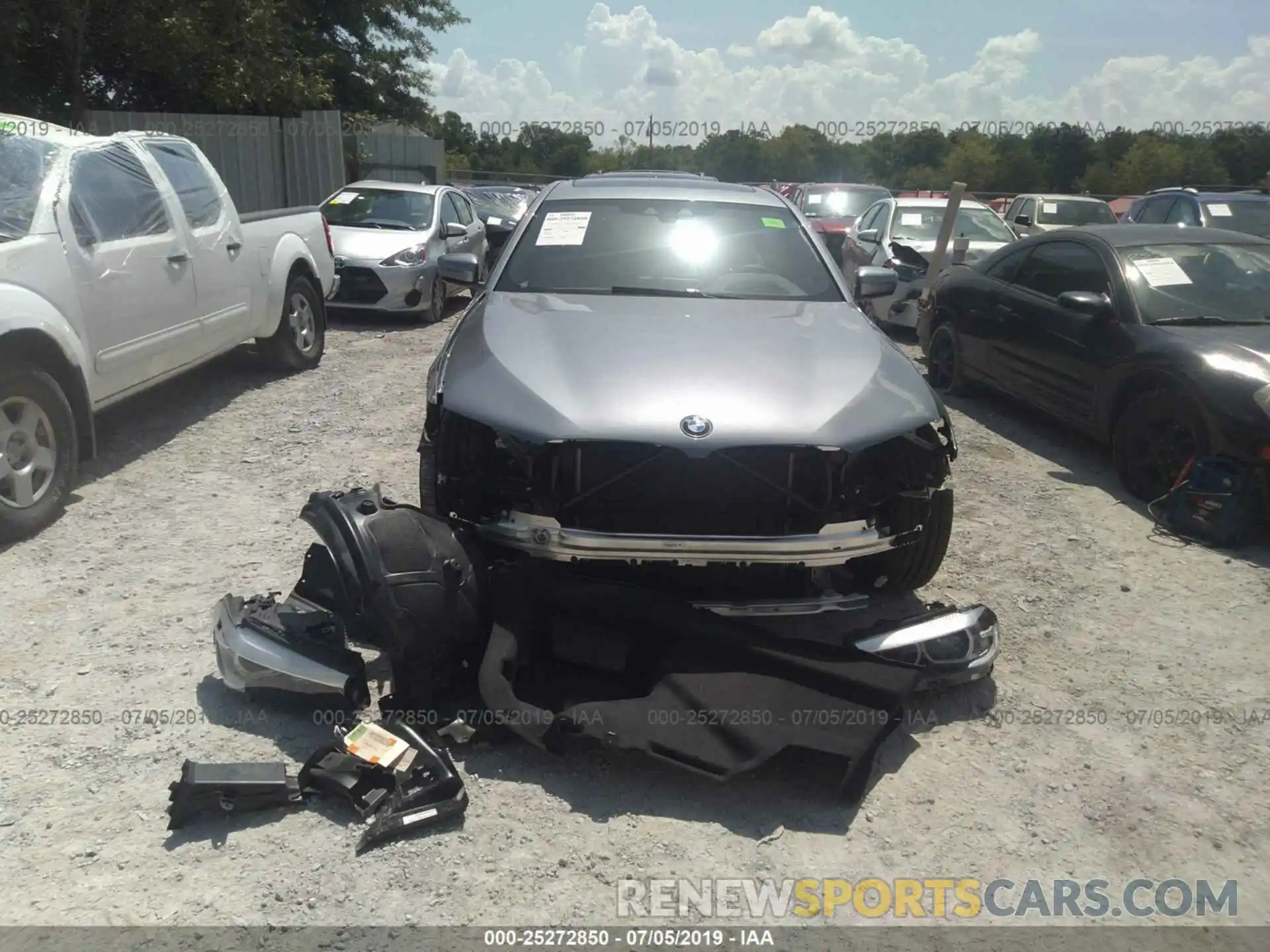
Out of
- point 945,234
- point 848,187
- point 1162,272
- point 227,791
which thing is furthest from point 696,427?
point 848,187

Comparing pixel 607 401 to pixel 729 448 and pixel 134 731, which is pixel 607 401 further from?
pixel 134 731

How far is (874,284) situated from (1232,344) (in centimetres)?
198

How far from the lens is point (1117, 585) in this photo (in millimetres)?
4797

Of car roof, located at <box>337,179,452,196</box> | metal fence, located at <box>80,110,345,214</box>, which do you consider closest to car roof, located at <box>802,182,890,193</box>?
car roof, located at <box>337,179,452,196</box>

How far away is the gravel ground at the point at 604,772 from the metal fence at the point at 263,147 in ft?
36.7

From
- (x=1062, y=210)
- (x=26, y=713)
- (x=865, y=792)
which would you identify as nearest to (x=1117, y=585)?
(x=865, y=792)

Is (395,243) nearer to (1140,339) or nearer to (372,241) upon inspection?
(372,241)

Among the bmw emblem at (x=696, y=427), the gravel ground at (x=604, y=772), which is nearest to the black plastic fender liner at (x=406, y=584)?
the gravel ground at (x=604, y=772)

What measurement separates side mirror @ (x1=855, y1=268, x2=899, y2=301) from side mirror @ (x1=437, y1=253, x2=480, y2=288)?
2.06 metres

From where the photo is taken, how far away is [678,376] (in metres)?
3.75

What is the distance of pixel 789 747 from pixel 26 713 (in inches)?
98.1

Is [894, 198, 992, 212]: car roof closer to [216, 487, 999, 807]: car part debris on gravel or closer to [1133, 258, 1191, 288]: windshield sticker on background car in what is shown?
[1133, 258, 1191, 288]: windshield sticker on background car

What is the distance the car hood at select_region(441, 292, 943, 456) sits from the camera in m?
3.49

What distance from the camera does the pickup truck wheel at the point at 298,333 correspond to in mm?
8109
